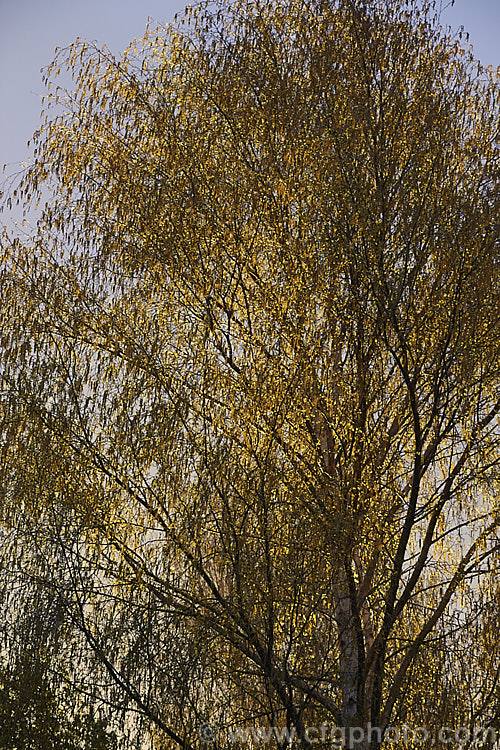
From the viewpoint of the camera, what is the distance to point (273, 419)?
12.3 ft

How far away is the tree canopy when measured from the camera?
12.0 feet

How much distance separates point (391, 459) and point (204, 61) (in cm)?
279

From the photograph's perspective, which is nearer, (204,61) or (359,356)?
(359,356)

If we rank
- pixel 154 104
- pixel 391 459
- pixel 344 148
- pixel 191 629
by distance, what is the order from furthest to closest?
pixel 154 104 → pixel 344 148 → pixel 391 459 → pixel 191 629

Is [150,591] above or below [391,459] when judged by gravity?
below

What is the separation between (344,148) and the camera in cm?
431

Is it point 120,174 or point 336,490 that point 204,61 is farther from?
point 336,490

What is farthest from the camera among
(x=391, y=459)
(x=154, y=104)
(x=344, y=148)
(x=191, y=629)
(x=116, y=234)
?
(x=154, y=104)

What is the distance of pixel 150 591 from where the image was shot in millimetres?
3830

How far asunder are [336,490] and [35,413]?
1556 millimetres

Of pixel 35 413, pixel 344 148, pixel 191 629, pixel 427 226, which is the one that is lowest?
pixel 191 629

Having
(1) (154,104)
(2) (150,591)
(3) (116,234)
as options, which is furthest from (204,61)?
(2) (150,591)

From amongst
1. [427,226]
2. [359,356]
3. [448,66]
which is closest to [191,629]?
[359,356]

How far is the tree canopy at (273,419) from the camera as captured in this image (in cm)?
367
